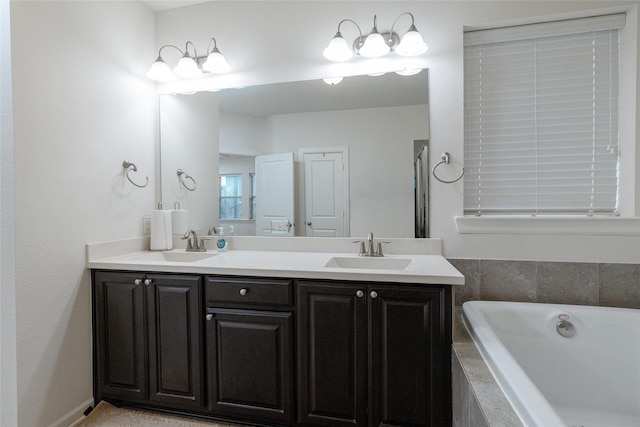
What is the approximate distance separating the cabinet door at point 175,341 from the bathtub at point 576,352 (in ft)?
4.43

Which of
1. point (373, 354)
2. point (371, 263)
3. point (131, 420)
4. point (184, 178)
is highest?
point (184, 178)

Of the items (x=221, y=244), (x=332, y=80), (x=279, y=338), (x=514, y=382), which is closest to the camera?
(x=514, y=382)

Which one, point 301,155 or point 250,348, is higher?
point 301,155

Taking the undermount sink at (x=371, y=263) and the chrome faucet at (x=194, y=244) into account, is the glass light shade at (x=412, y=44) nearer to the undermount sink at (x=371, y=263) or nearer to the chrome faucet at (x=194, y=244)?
the undermount sink at (x=371, y=263)

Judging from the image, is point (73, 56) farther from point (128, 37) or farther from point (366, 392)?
point (366, 392)

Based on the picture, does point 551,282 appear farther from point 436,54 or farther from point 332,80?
point 332,80

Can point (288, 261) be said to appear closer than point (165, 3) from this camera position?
Yes

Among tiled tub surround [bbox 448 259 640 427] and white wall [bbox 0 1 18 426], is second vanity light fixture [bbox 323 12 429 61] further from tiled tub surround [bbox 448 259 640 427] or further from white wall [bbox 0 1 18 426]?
white wall [bbox 0 1 18 426]

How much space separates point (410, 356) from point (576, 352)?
0.86m

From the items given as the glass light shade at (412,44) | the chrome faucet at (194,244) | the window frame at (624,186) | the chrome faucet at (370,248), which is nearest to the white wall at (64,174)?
the chrome faucet at (194,244)

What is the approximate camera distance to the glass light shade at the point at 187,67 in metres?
2.09

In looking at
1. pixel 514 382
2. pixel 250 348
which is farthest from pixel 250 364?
pixel 514 382

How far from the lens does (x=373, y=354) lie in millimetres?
1405

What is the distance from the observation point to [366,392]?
1414 millimetres
